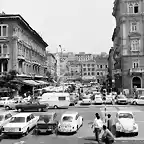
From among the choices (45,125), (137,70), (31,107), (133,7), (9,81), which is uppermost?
(133,7)

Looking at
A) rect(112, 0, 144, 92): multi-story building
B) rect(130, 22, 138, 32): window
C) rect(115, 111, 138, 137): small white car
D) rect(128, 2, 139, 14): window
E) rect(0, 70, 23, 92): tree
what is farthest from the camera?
rect(128, 2, 139, 14): window

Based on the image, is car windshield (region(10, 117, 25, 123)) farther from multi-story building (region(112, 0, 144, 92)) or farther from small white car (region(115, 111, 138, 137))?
multi-story building (region(112, 0, 144, 92))

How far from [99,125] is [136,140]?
270cm

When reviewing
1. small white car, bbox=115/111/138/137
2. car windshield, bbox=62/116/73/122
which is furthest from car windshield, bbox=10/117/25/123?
small white car, bbox=115/111/138/137

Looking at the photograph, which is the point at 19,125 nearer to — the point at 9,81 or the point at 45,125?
the point at 45,125

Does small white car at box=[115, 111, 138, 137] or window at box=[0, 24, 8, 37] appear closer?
small white car at box=[115, 111, 138, 137]

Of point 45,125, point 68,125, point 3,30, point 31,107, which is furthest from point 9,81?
point 68,125

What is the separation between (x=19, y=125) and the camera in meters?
19.0

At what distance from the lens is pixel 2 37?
177ft

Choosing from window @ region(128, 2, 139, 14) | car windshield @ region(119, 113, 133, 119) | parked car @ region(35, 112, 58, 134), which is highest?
window @ region(128, 2, 139, 14)

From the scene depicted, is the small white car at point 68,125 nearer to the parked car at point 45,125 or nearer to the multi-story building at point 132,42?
the parked car at point 45,125

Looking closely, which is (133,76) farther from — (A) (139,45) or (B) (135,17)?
(B) (135,17)

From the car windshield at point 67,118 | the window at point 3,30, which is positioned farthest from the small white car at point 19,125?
the window at point 3,30

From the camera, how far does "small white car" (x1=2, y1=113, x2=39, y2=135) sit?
18.7 meters
